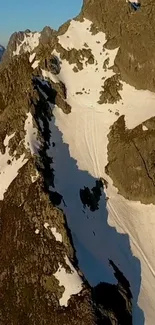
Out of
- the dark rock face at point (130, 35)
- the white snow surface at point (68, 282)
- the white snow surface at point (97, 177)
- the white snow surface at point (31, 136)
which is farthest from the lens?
the dark rock face at point (130, 35)

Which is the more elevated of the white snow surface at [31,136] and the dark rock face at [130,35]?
the dark rock face at [130,35]

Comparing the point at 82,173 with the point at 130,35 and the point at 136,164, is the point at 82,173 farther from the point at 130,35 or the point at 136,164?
the point at 130,35

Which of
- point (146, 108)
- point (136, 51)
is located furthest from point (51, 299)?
point (136, 51)

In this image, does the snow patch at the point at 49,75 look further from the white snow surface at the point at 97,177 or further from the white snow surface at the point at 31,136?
the white snow surface at the point at 31,136

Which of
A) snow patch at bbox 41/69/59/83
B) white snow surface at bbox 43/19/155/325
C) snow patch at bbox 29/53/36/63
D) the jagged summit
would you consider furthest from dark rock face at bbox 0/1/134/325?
snow patch at bbox 29/53/36/63

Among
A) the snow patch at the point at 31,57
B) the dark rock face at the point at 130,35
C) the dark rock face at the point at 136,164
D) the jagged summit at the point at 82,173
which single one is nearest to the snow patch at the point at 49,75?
the jagged summit at the point at 82,173

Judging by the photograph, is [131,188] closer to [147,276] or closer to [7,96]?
[147,276]
